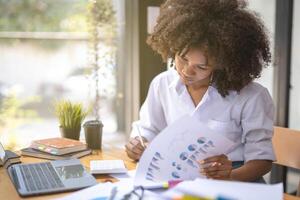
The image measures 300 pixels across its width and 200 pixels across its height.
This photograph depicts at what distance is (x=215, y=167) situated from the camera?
1187 millimetres

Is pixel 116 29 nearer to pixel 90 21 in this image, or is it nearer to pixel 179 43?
pixel 90 21

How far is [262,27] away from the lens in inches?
56.5

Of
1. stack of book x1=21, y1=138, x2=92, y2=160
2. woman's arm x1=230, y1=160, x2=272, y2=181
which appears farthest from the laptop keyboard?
woman's arm x1=230, y1=160, x2=272, y2=181

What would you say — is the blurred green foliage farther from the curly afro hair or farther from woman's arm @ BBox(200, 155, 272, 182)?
woman's arm @ BBox(200, 155, 272, 182)

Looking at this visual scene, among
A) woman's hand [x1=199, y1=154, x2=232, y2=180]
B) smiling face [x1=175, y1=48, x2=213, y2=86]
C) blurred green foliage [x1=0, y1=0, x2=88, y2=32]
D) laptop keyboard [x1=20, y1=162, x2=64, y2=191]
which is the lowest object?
laptop keyboard [x1=20, y1=162, x2=64, y2=191]

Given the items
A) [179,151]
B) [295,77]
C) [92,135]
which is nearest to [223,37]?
[179,151]

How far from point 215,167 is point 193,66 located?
0.36 metres

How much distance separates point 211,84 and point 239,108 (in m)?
0.14

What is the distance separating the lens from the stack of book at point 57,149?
152cm

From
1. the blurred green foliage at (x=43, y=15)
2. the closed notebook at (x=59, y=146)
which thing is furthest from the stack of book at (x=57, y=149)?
the blurred green foliage at (x=43, y=15)

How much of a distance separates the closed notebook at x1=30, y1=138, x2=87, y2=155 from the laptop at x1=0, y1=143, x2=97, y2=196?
0.09 meters

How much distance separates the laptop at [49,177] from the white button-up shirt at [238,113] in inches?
14.8

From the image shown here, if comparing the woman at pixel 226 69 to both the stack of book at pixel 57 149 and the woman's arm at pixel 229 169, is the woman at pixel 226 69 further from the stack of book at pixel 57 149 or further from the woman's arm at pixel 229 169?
the stack of book at pixel 57 149

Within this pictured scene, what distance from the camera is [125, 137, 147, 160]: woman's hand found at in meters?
1.47
